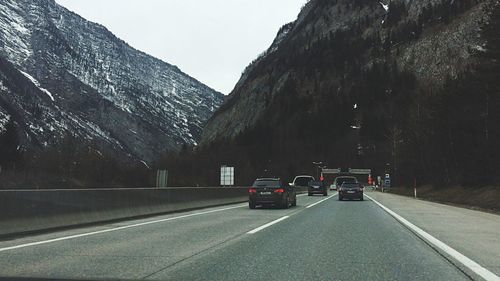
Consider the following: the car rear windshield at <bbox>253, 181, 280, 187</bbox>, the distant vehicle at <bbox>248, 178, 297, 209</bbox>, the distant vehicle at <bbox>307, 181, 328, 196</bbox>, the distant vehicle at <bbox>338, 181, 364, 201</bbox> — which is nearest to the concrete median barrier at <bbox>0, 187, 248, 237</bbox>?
the distant vehicle at <bbox>248, 178, 297, 209</bbox>

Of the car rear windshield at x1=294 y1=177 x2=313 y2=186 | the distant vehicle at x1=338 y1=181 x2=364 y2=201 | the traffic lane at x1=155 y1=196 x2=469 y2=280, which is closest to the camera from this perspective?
the traffic lane at x1=155 y1=196 x2=469 y2=280

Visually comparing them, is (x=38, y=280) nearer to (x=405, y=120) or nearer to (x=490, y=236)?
(x=490, y=236)

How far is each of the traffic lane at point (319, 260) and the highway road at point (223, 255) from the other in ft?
0.05

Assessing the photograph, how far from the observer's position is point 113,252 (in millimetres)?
9523

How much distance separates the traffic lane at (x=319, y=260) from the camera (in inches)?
290

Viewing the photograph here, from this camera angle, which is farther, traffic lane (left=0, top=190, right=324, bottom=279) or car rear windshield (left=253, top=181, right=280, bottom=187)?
car rear windshield (left=253, top=181, right=280, bottom=187)

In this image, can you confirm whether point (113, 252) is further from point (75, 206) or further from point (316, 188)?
point (316, 188)

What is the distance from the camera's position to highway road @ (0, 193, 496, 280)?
741cm

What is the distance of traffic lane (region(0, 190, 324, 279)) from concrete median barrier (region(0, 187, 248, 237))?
0.58 meters

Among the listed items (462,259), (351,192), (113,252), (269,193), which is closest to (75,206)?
(113,252)

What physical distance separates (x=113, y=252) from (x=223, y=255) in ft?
6.66

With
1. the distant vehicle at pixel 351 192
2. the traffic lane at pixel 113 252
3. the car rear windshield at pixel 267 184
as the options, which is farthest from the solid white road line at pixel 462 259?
the distant vehicle at pixel 351 192

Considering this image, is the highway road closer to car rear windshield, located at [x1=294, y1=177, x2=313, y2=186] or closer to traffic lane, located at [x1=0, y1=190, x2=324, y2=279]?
traffic lane, located at [x1=0, y1=190, x2=324, y2=279]

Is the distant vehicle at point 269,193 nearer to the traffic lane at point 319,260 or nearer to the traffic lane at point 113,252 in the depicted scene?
the traffic lane at point 113,252
